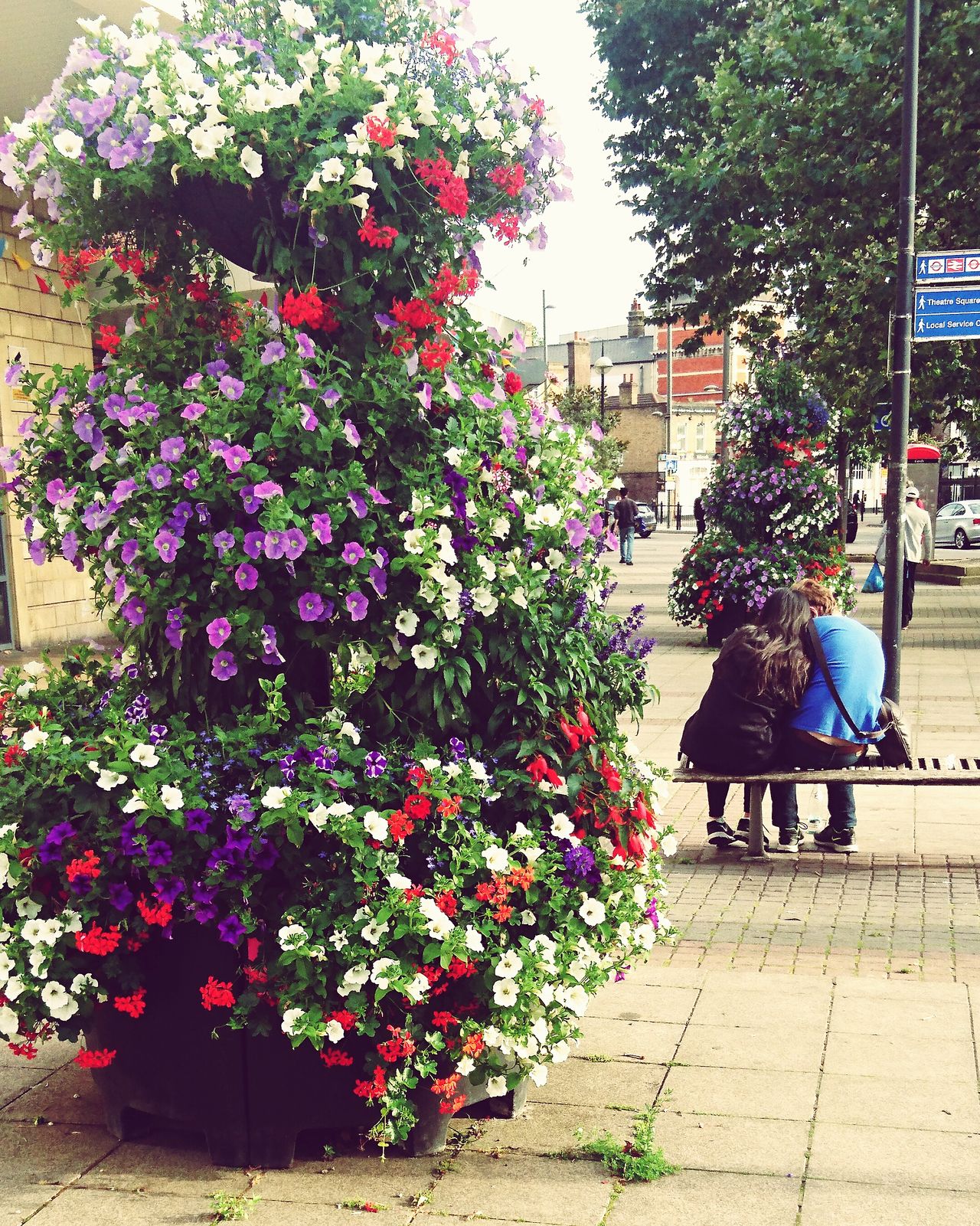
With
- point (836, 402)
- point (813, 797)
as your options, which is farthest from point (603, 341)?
point (813, 797)

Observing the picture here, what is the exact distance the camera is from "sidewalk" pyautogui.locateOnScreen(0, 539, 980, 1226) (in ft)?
10.3

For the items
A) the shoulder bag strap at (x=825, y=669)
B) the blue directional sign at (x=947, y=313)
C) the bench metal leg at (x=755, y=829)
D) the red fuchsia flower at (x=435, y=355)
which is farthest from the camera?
the blue directional sign at (x=947, y=313)

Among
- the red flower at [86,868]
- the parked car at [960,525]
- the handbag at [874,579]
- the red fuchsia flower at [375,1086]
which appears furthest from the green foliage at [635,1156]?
the parked car at [960,525]

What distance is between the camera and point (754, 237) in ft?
53.3

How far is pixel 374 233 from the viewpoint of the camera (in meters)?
3.27

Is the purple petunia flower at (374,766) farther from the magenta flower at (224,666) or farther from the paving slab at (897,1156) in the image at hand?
the paving slab at (897,1156)

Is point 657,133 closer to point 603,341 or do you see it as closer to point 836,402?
point 836,402

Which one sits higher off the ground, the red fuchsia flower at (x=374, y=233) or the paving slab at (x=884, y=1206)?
the red fuchsia flower at (x=374, y=233)

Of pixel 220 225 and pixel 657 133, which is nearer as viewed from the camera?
pixel 220 225

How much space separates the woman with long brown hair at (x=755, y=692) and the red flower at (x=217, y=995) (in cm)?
342

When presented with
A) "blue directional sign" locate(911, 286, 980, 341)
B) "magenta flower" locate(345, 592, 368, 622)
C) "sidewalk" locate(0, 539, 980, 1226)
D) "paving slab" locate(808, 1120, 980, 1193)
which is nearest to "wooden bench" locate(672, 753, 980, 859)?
"sidewalk" locate(0, 539, 980, 1226)

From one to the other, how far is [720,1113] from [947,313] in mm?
6926

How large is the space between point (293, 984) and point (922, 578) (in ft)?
82.8

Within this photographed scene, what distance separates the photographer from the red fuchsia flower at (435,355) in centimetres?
336
